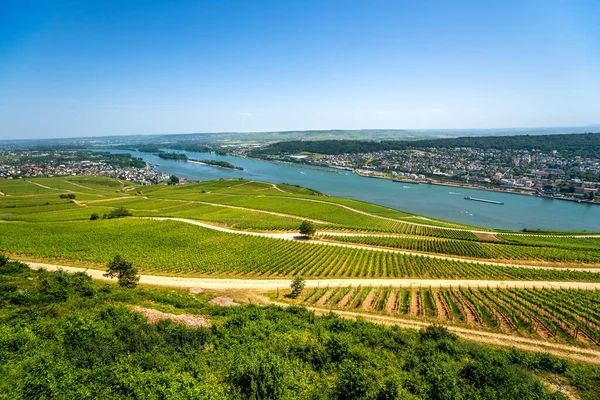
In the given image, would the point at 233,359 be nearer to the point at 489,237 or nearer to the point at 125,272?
the point at 125,272

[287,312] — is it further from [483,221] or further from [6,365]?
[483,221]

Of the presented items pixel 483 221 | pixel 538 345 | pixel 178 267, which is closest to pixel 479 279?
pixel 538 345

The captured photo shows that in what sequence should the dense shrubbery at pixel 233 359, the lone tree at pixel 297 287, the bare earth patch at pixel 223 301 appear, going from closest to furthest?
the dense shrubbery at pixel 233 359, the bare earth patch at pixel 223 301, the lone tree at pixel 297 287

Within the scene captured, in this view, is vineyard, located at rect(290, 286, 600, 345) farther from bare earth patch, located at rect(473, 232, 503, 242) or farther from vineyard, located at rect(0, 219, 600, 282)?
bare earth patch, located at rect(473, 232, 503, 242)

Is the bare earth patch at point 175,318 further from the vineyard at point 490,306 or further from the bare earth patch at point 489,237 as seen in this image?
the bare earth patch at point 489,237

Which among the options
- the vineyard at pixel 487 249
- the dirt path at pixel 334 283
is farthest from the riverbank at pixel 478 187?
the dirt path at pixel 334 283

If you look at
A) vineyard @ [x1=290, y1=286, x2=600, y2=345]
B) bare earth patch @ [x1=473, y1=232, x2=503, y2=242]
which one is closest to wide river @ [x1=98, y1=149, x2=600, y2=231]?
bare earth patch @ [x1=473, y1=232, x2=503, y2=242]

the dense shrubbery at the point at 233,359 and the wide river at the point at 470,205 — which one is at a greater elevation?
the dense shrubbery at the point at 233,359
